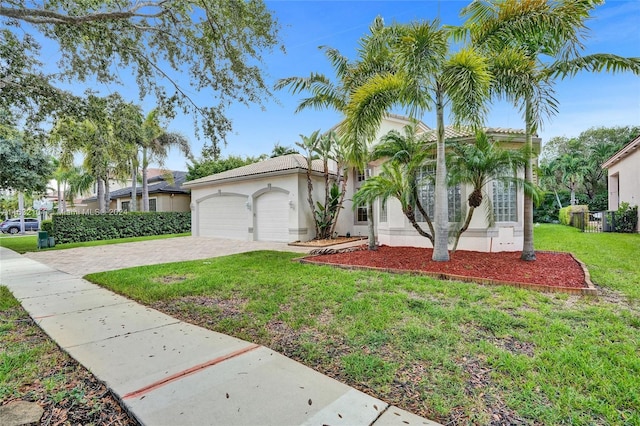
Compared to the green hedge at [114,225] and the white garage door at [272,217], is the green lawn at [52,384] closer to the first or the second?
the white garage door at [272,217]

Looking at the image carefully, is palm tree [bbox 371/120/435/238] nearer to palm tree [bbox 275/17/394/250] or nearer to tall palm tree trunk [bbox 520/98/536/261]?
palm tree [bbox 275/17/394/250]

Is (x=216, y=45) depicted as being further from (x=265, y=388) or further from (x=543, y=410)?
(x=543, y=410)

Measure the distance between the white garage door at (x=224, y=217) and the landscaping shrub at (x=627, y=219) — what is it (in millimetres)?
18847

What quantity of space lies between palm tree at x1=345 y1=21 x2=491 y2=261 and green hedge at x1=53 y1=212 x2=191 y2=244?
680 inches

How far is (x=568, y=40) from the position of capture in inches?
279

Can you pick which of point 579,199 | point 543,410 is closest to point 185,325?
point 543,410

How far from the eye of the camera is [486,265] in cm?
747

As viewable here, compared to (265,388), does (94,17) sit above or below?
above

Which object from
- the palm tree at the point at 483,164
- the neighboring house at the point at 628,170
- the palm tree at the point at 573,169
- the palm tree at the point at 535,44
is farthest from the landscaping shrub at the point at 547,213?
the palm tree at the point at 483,164

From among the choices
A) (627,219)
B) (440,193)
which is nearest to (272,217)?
(440,193)

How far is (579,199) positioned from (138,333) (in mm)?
40521

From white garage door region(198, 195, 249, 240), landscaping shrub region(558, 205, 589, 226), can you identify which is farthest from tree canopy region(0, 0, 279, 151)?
landscaping shrub region(558, 205, 589, 226)

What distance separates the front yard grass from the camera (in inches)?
103

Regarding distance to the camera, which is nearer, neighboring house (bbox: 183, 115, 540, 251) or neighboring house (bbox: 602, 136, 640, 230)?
neighboring house (bbox: 183, 115, 540, 251)
